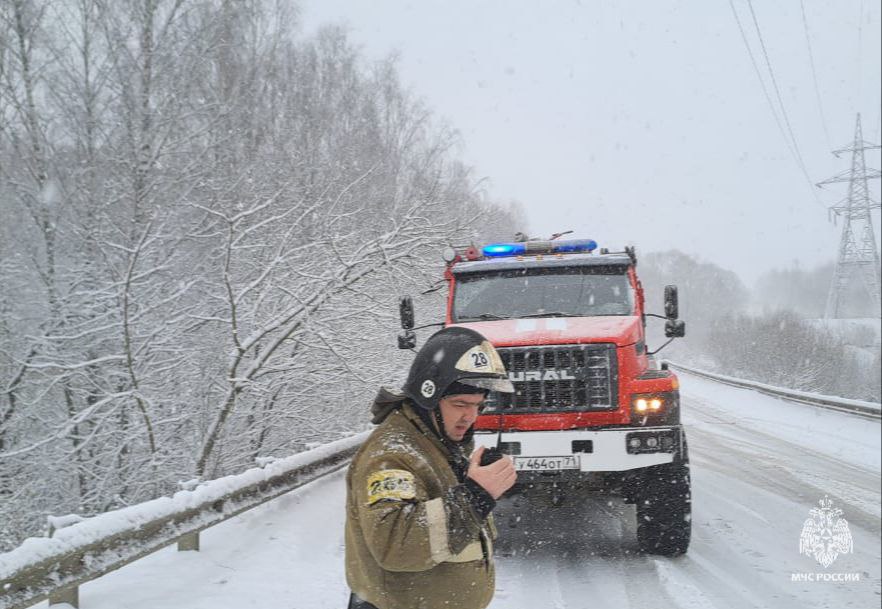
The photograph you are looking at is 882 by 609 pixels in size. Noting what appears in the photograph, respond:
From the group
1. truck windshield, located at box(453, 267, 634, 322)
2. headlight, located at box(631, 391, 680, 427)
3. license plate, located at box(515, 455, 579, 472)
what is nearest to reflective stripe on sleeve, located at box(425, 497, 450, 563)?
license plate, located at box(515, 455, 579, 472)

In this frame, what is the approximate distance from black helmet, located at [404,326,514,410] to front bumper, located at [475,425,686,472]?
3.09 m

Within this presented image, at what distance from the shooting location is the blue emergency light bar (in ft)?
22.9

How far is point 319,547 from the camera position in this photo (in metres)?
5.60

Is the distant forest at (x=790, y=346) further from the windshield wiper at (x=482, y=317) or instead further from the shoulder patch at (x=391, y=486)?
the shoulder patch at (x=391, y=486)

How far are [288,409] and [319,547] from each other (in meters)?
5.12

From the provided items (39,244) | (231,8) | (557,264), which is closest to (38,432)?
(39,244)

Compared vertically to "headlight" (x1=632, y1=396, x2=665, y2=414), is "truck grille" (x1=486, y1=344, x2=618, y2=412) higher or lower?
higher

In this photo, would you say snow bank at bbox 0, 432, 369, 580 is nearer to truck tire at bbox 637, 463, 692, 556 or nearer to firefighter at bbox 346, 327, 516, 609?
firefighter at bbox 346, 327, 516, 609

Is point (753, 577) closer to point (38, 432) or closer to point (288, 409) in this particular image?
point (288, 409)

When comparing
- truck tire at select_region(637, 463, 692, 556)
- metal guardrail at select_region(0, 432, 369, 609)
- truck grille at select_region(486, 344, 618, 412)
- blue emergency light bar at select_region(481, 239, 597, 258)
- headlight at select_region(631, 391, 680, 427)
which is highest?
blue emergency light bar at select_region(481, 239, 597, 258)

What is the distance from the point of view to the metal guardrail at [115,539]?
10.9ft

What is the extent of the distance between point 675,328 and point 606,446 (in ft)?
6.24

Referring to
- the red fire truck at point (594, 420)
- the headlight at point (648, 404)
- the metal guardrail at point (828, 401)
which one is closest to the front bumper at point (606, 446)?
the red fire truck at point (594, 420)

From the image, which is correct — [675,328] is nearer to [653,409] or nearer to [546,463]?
[653,409]
